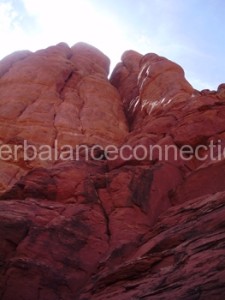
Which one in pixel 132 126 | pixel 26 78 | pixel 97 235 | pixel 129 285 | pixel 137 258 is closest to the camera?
pixel 129 285

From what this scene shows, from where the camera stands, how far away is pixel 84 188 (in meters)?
21.7

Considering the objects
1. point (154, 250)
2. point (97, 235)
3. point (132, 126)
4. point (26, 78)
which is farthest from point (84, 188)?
point (26, 78)

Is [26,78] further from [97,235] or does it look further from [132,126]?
[97,235]

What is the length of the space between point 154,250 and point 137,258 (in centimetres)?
80

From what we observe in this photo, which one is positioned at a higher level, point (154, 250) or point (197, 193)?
point (197, 193)

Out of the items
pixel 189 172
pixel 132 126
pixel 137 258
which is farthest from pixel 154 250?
pixel 132 126

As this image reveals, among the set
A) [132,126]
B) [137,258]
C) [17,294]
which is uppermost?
[132,126]

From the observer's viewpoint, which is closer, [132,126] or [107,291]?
[107,291]

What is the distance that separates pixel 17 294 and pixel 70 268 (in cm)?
216

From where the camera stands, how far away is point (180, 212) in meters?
18.2

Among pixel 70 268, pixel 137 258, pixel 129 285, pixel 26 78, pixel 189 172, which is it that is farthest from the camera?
pixel 26 78

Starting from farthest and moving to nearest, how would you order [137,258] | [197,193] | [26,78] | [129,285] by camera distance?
[26,78], [197,193], [137,258], [129,285]

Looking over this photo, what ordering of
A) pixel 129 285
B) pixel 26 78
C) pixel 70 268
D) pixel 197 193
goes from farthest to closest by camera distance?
pixel 26 78
pixel 197 193
pixel 70 268
pixel 129 285

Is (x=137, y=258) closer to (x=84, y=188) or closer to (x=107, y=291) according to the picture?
(x=107, y=291)
